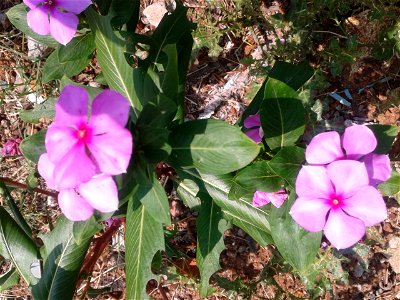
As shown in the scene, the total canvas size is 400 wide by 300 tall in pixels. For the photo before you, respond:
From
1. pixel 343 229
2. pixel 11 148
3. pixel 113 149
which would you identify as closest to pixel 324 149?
pixel 343 229

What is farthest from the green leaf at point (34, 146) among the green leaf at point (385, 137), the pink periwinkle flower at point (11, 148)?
the pink periwinkle flower at point (11, 148)

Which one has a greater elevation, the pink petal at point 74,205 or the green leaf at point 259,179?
the pink petal at point 74,205

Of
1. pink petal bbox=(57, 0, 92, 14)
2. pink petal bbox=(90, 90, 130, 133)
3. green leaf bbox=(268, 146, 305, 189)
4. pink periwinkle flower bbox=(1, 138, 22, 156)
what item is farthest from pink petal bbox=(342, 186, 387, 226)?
pink periwinkle flower bbox=(1, 138, 22, 156)

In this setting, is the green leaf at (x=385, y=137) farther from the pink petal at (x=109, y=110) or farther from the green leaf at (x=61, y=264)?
the green leaf at (x=61, y=264)

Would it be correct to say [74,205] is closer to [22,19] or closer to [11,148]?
[22,19]

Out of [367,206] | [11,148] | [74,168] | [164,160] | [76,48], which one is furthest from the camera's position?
[11,148]

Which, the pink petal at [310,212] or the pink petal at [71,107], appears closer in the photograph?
the pink petal at [71,107]

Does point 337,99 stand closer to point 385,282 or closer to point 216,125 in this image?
point 385,282
